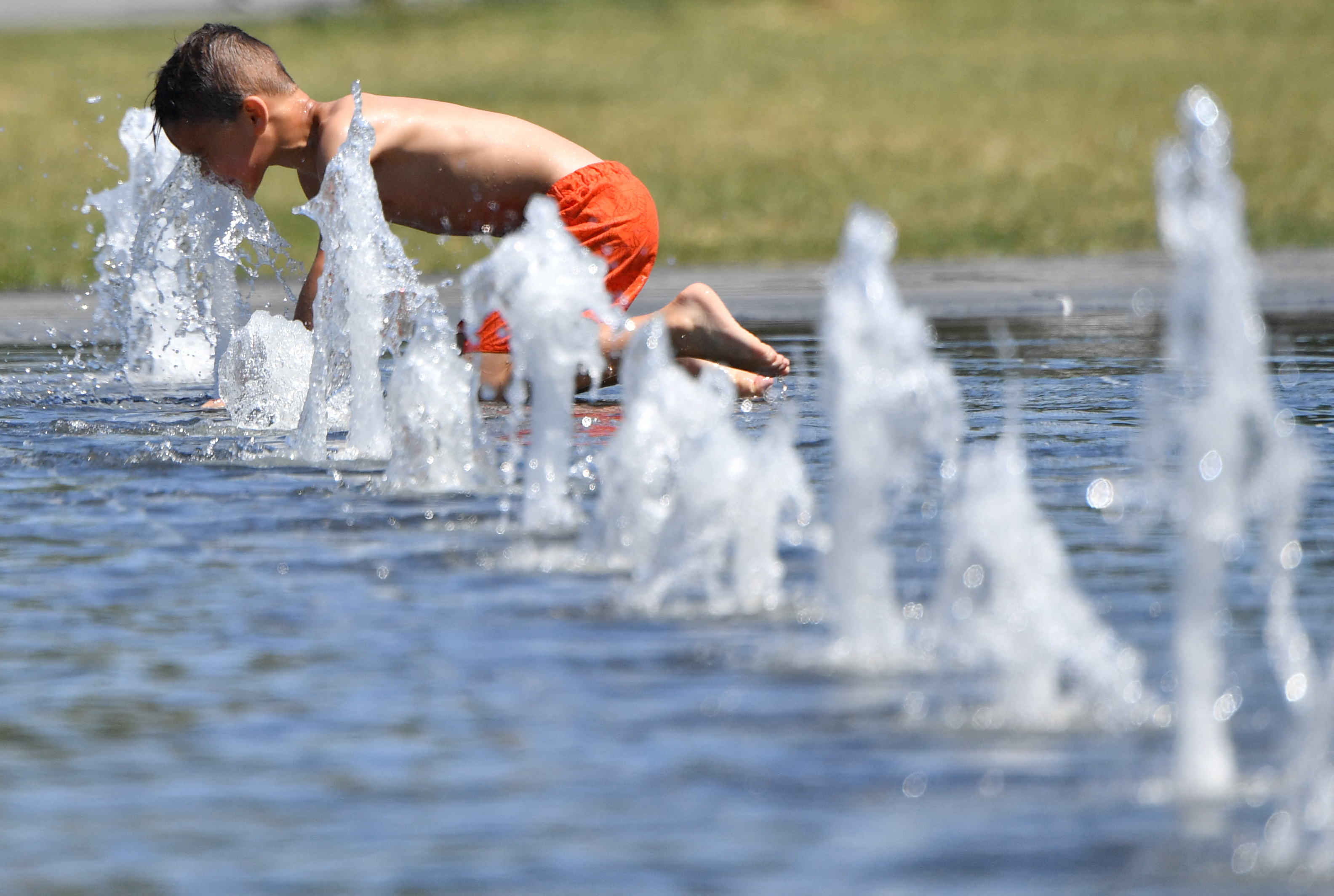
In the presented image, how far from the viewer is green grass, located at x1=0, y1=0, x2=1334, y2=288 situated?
38.0ft

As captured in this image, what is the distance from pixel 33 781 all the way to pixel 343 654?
594 mm

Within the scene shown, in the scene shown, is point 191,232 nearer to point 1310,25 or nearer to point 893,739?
point 893,739

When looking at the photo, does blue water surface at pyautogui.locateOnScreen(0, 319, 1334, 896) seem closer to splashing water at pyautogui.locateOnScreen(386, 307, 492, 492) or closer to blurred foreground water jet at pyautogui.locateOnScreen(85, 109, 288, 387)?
splashing water at pyautogui.locateOnScreen(386, 307, 492, 492)

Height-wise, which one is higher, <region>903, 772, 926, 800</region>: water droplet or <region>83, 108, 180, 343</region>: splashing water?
<region>83, 108, 180, 343</region>: splashing water

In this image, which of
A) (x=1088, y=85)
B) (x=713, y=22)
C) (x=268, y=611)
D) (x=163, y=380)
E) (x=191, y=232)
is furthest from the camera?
(x=713, y=22)

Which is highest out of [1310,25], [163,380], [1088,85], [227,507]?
[1310,25]

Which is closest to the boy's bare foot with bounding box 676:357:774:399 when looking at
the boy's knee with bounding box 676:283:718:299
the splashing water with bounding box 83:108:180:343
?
the boy's knee with bounding box 676:283:718:299

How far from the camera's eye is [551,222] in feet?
13.6

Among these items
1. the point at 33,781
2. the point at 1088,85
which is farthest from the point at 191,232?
the point at 1088,85

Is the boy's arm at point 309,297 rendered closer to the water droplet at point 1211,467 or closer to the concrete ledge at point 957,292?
the concrete ledge at point 957,292

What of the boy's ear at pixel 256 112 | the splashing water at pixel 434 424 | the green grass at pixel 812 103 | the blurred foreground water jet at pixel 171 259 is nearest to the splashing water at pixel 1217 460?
the splashing water at pixel 434 424

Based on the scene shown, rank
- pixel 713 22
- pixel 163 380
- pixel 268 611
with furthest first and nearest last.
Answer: pixel 713 22, pixel 163 380, pixel 268 611

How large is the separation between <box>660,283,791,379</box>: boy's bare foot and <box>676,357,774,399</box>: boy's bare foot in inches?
0.8

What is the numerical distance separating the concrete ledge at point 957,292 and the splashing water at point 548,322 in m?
3.50
